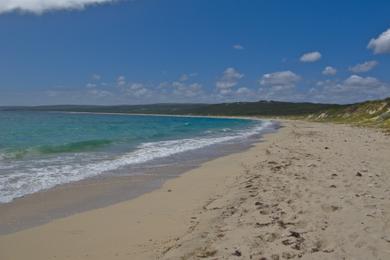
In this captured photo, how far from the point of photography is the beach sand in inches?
251

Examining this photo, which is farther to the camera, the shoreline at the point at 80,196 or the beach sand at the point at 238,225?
the shoreline at the point at 80,196

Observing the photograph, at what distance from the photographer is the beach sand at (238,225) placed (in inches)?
251

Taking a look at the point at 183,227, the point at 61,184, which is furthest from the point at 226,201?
the point at 61,184

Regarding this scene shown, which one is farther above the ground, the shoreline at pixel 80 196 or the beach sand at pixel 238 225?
the beach sand at pixel 238 225

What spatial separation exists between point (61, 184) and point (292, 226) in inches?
356

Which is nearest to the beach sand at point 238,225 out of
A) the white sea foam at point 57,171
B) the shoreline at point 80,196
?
the shoreline at point 80,196

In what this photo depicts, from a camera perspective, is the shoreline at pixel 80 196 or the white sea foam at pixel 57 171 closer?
the shoreline at pixel 80 196

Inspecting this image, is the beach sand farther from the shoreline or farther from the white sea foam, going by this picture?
the white sea foam

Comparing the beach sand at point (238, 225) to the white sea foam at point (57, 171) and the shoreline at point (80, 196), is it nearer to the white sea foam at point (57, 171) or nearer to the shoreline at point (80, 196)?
the shoreline at point (80, 196)

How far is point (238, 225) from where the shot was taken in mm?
7805

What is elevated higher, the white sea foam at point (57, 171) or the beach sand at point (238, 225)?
the beach sand at point (238, 225)

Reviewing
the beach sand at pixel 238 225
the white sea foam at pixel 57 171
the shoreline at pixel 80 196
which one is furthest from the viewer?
the white sea foam at pixel 57 171

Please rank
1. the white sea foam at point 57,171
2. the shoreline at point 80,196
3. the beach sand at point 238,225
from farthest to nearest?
the white sea foam at point 57,171 < the shoreline at point 80,196 < the beach sand at point 238,225

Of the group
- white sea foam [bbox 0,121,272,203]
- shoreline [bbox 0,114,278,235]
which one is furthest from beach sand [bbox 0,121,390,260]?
white sea foam [bbox 0,121,272,203]
